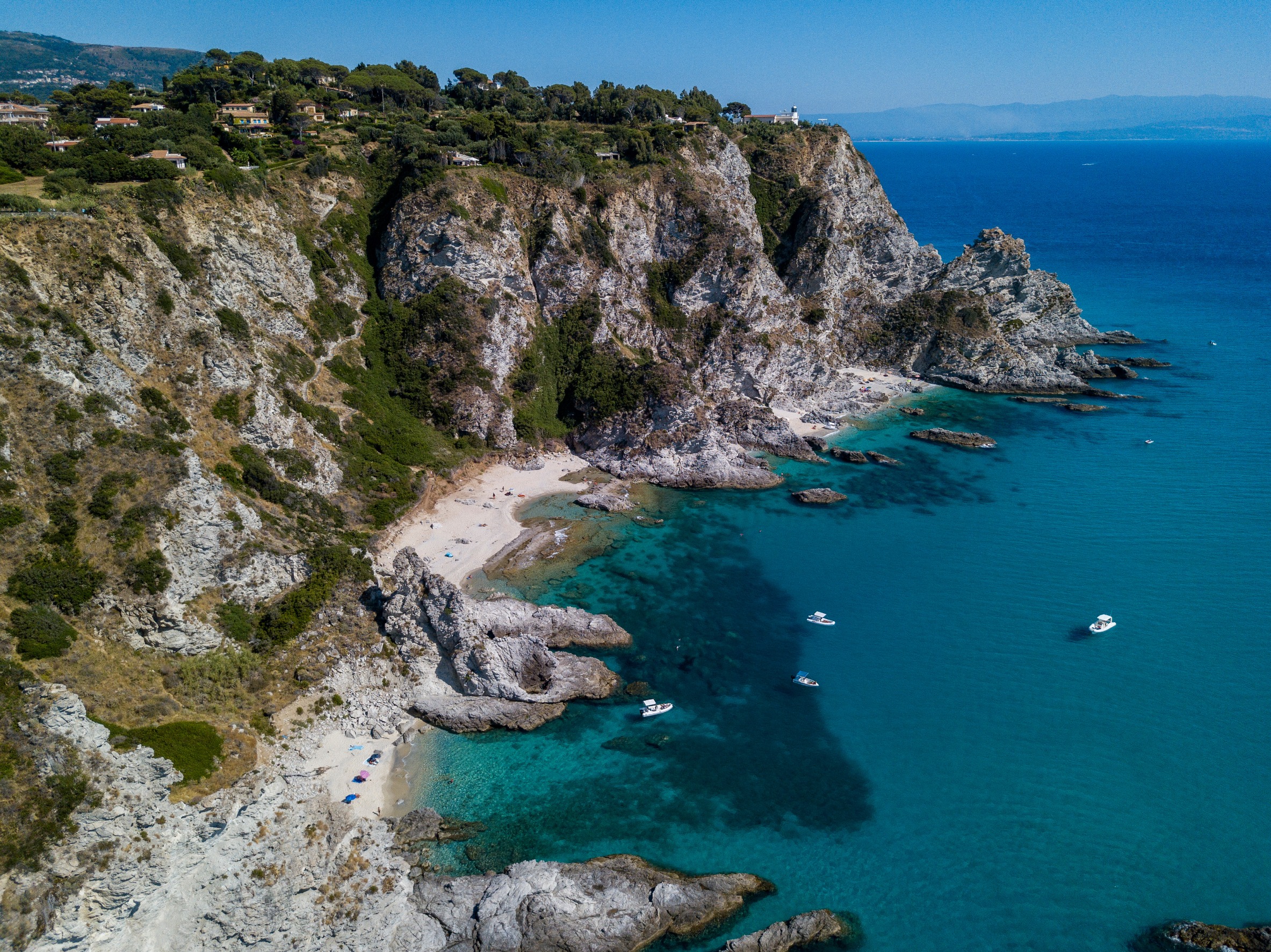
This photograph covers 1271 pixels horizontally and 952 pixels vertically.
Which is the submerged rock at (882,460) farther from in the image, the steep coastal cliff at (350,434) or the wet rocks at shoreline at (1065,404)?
the wet rocks at shoreline at (1065,404)

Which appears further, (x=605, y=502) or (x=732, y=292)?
(x=732, y=292)

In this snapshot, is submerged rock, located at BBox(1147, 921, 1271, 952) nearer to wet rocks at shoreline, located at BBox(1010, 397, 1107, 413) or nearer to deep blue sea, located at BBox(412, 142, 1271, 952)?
deep blue sea, located at BBox(412, 142, 1271, 952)

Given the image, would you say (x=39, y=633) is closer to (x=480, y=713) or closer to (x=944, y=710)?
(x=480, y=713)

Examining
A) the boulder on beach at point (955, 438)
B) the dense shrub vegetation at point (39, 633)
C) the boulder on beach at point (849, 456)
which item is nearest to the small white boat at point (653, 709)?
the dense shrub vegetation at point (39, 633)

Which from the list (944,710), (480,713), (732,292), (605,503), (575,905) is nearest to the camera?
(575,905)

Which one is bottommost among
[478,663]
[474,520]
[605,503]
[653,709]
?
[653,709]

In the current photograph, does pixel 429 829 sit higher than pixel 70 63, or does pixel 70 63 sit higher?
pixel 70 63

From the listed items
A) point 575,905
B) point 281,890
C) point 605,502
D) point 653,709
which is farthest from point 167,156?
point 575,905
